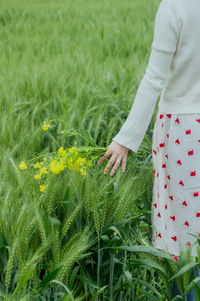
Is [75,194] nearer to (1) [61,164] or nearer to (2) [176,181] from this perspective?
(1) [61,164]

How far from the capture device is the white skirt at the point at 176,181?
1.31 metres

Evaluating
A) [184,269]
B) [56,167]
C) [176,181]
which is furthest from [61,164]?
[184,269]

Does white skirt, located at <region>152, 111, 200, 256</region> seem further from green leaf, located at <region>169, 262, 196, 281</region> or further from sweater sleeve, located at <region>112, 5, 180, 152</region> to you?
green leaf, located at <region>169, 262, 196, 281</region>

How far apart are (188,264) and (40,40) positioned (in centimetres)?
383

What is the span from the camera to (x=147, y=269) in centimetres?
137

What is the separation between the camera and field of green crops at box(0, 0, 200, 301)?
1047mm

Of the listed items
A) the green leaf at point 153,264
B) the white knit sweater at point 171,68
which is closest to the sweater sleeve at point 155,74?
the white knit sweater at point 171,68

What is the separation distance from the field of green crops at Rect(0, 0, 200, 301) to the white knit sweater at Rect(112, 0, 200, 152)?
167 millimetres

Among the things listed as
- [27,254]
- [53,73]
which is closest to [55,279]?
[27,254]

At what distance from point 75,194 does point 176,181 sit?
29 centimetres

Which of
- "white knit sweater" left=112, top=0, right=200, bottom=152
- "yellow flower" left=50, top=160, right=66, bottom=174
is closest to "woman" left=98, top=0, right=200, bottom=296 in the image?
"white knit sweater" left=112, top=0, right=200, bottom=152

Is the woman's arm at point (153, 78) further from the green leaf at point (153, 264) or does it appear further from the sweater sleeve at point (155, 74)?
the green leaf at point (153, 264)

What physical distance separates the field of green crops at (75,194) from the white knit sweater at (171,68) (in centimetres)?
17

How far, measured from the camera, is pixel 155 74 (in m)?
1.29
